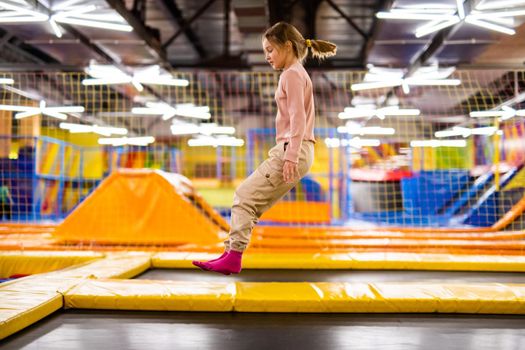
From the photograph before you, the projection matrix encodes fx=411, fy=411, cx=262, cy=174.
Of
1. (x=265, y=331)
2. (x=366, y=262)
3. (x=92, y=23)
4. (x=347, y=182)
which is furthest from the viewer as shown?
(x=347, y=182)

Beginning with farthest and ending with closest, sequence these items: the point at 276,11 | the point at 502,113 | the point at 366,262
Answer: the point at 276,11 → the point at 502,113 → the point at 366,262

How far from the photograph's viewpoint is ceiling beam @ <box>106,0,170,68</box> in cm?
509

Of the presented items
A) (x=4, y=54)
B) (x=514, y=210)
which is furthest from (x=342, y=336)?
(x=4, y=54)

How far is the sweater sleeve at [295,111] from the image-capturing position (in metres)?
1.66

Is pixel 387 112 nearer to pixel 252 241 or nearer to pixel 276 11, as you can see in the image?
pixel 276 11

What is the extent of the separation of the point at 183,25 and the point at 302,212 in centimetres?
396

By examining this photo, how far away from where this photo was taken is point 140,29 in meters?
6.02

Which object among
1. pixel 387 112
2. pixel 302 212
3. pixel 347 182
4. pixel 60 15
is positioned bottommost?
pixel 302 212

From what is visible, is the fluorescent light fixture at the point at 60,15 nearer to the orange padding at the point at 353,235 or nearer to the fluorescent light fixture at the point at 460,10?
the orange padding at the point at 353,235

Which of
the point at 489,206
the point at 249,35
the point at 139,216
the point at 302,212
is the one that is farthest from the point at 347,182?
the point at 139,216

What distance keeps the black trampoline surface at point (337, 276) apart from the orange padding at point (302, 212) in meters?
4.43

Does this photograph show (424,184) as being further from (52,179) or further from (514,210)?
(52,179)

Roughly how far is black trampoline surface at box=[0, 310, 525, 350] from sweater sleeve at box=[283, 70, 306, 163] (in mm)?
653

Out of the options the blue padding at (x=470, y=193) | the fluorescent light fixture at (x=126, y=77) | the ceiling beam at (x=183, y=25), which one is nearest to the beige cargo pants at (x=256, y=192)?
the fluorescent light fixture at (x=126, y=77)
